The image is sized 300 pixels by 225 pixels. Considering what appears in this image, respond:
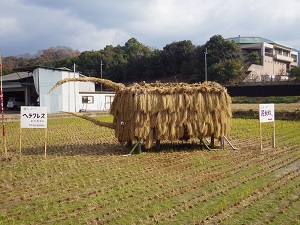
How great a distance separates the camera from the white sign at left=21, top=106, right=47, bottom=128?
11.7 metres

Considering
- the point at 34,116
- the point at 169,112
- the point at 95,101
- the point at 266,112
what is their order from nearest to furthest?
1. the point at 34,116
2. the point at 169,112
3. the point at 266,112
4. the point at 95,101

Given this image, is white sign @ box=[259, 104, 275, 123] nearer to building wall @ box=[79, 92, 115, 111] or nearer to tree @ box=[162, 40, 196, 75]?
building wall @ box=[79, 92, 115, 111]

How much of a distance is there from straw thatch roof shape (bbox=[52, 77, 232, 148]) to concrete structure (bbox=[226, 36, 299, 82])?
3867cm

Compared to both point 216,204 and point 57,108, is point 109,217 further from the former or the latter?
Answer: point 57,108

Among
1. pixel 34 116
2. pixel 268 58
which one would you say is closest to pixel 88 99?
pixel 34 116

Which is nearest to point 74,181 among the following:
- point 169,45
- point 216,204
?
point 216,204

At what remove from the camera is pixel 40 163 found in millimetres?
10438

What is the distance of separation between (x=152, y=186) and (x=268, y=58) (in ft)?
A: 198

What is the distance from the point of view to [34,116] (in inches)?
462

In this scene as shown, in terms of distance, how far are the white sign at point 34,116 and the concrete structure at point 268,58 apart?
137 feet

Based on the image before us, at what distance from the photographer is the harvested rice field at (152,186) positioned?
5.88 m

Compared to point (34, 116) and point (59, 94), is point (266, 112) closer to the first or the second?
point (34, 116)

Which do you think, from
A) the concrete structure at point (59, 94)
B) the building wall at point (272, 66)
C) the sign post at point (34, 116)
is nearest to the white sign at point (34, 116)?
the sign post at point (34, 116)

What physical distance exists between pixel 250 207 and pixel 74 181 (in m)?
4.26
